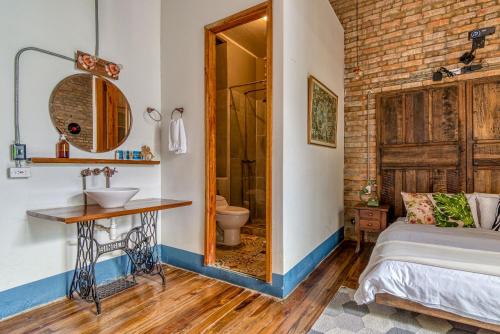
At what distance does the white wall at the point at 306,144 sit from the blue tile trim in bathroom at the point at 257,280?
9 centimetres

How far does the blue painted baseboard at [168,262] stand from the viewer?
201cm

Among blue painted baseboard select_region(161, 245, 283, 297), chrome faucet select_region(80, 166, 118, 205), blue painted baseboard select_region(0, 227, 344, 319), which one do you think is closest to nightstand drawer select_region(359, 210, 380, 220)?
blue painted baseboard select_region(0, 227, 344, 319)

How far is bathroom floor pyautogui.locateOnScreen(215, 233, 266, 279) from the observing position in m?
2.72

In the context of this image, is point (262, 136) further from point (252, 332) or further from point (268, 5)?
point (252, 332)

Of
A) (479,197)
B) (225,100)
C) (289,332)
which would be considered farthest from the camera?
(225,100)

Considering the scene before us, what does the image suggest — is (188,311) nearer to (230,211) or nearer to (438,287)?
(230,211)

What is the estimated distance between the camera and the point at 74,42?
2350 mm

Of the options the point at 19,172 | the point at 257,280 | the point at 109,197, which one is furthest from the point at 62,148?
the point at 257,280

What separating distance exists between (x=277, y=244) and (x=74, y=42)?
2.46 metres

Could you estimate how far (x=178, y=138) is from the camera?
2773 millimetres

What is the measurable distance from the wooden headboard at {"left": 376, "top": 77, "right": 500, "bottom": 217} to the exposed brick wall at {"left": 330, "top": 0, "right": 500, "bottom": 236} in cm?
16

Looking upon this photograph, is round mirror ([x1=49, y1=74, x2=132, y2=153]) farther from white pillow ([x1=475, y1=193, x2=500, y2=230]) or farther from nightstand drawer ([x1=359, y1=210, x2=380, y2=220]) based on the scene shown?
white pillow ([x1=475, y1=193, x2=500, y2=230])

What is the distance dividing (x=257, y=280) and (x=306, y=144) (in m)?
1.37

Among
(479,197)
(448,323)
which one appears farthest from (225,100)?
(448,323)
